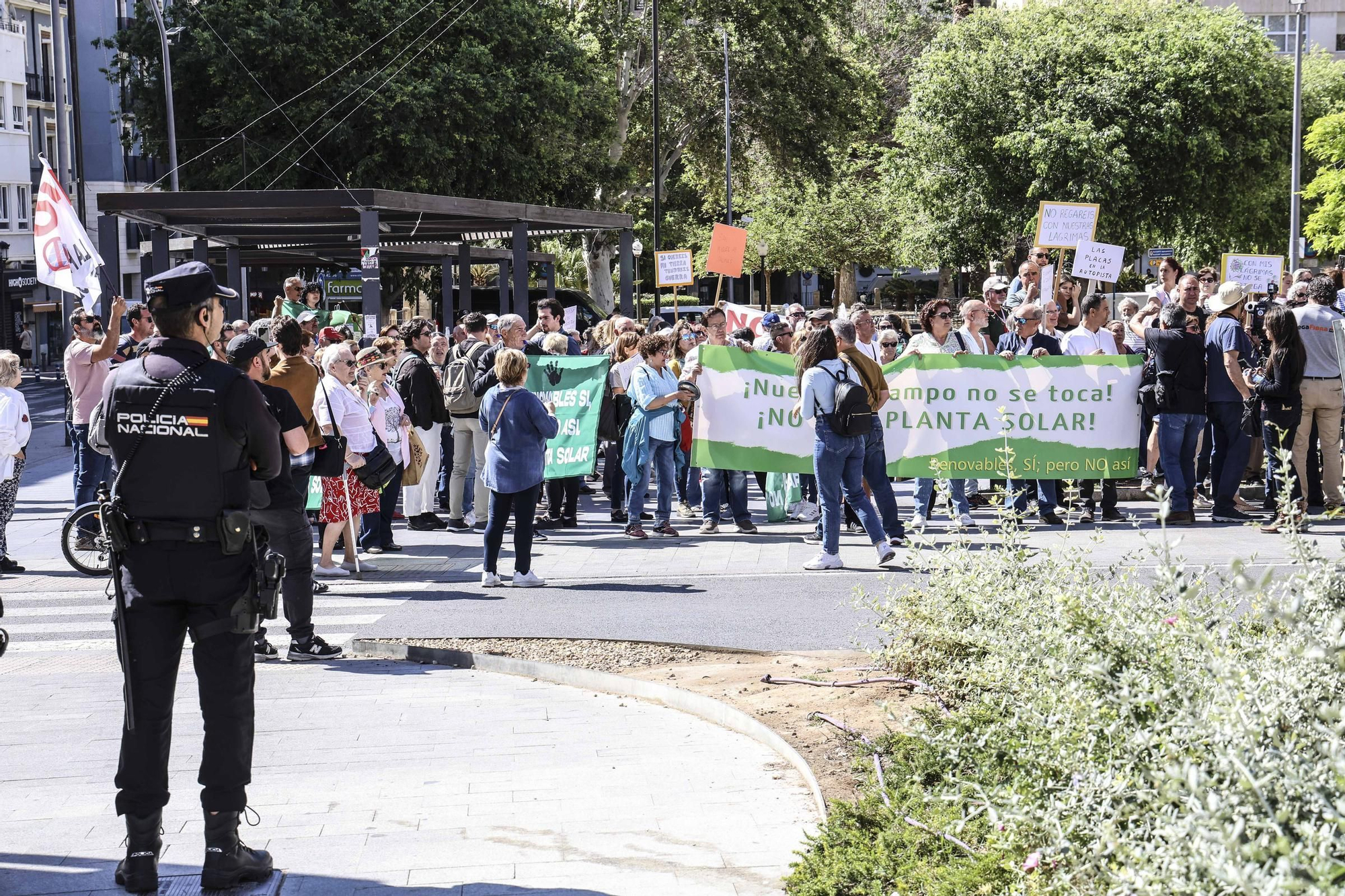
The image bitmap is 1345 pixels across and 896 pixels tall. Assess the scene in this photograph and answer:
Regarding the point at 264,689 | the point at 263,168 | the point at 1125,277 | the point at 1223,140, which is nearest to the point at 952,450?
the point at 264,689

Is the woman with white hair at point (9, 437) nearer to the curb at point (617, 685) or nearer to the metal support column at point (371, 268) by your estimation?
the curb at point (617, 685)

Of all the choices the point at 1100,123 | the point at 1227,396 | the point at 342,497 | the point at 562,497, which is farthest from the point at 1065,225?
the point at 1100,123

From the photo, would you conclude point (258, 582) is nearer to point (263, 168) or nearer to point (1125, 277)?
point (263, 168)

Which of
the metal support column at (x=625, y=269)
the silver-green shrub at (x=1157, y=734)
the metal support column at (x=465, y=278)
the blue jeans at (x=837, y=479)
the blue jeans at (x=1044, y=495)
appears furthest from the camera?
the metal support column at (x=465, y=278)

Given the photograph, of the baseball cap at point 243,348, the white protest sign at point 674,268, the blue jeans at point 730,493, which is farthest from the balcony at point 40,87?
the baseball cap at point 243,348

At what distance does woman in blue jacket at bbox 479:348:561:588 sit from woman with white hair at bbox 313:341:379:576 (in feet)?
3.66

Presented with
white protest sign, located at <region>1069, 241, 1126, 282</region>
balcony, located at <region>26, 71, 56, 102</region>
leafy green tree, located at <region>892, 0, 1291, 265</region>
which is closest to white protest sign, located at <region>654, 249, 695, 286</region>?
white protest sign, located at <region>1069, 241, 1126, 282</region>

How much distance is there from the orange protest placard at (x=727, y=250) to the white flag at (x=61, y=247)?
7.71 metres

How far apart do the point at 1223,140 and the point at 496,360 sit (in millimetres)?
36981

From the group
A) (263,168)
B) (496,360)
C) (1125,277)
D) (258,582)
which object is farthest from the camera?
(1125,277)

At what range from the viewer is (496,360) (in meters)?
10.8

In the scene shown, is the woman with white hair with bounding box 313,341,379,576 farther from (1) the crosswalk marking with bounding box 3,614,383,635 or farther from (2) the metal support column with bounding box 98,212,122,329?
(2) the metal support column with bounding box 98,212,122,329

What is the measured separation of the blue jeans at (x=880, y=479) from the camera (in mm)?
12016

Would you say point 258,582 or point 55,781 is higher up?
point 258,582
